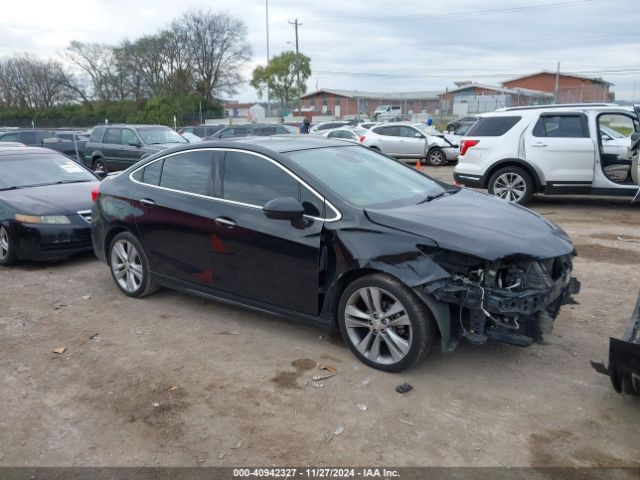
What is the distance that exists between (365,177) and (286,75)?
61399mm

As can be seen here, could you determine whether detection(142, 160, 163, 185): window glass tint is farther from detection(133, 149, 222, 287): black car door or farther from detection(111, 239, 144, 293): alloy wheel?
detection(111, 239, 144, 293): alloy wheel

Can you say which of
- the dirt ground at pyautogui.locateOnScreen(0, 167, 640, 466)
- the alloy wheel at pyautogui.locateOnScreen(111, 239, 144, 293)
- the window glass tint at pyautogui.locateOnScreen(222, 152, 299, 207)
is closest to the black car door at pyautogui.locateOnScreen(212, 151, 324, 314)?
the window glass tint at pyautogui.locateOnScreen(222, 152, 299, 207)

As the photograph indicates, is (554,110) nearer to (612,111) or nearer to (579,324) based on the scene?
(612,111)

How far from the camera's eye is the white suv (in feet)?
31.0

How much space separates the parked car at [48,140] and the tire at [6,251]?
459 inches

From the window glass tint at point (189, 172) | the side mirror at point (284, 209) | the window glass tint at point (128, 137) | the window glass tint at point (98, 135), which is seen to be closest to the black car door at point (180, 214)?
the window glass tint at point (189, 172)

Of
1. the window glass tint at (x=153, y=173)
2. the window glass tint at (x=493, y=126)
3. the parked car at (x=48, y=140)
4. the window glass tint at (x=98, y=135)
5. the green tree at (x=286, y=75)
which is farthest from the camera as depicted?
the green tree at (x=286, y=75)

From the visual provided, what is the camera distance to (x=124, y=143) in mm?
15820

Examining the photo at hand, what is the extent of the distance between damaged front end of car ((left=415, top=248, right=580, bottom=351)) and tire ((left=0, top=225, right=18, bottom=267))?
5.57 metres

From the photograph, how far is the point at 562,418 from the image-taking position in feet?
11.1

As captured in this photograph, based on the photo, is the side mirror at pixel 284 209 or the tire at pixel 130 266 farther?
the tire at pixel 130 266

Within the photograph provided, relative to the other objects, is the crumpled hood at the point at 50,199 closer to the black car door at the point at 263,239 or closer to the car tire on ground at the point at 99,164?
the black car door at the point at 263,239

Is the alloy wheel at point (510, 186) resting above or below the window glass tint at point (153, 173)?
below

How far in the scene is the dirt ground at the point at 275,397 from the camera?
3.13m
